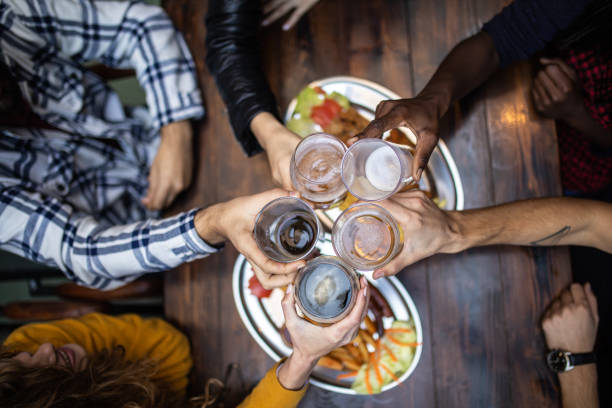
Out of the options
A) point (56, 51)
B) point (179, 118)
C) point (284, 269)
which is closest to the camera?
point (284, 269)

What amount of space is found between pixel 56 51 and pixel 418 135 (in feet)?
5.09

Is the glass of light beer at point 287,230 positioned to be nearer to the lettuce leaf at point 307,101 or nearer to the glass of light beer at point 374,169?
the glass of light beer at point 374,169

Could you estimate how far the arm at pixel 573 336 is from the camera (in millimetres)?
1165

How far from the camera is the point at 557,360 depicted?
1192 mm

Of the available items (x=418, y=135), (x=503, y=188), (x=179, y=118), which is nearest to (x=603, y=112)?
(x=503, y=188)

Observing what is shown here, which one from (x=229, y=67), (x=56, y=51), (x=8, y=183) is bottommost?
(x=8, y=183)

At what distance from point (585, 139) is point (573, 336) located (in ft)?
2.72

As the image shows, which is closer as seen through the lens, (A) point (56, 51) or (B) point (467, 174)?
(B) point (467, 174)

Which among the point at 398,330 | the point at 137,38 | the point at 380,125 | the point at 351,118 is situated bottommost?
the point at 398,330

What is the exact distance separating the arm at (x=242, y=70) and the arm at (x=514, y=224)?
56cm

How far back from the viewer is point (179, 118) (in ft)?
4.55

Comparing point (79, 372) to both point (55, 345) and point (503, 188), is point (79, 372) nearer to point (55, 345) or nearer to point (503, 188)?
point (55, 345)

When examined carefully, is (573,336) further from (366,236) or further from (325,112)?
(325,112)

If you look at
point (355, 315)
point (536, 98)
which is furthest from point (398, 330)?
point (536, 98)
